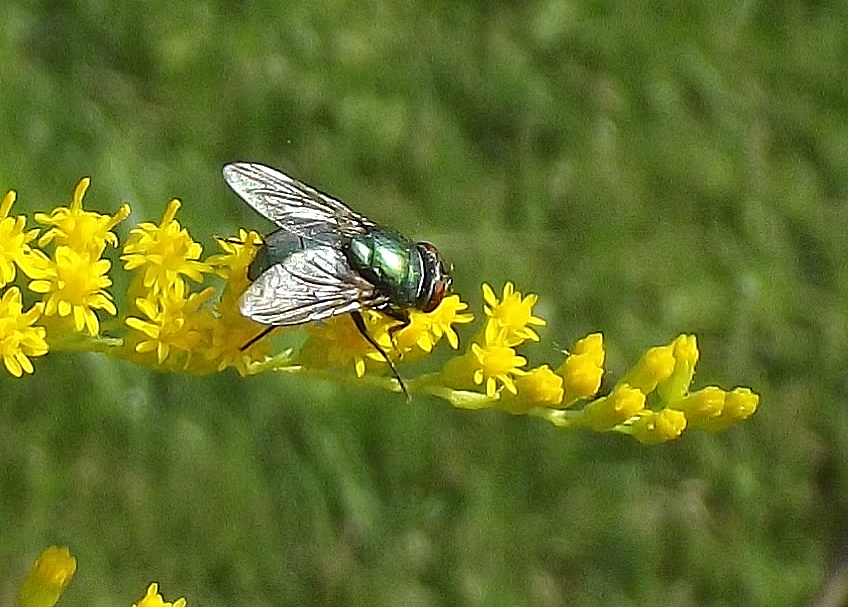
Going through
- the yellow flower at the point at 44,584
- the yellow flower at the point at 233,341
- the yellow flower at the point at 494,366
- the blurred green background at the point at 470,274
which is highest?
the yellow flower at the point at 233,341

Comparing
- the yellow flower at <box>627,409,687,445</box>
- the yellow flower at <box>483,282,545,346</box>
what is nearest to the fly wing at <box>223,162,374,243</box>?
the yellow flower at <box>483,282,545,346</box>

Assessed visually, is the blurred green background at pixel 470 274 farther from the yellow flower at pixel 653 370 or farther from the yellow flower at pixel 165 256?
the yellow flower at pixel 653 370

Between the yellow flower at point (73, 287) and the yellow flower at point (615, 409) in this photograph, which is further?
the yellow flower at point (615, 409)

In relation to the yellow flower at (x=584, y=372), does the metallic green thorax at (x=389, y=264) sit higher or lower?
higher

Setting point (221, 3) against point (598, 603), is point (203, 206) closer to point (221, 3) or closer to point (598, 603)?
point (221, 3)

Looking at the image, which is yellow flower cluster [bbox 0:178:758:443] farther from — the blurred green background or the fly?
the blurred green background

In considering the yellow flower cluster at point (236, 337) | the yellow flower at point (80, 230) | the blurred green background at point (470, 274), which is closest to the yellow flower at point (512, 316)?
the yellow flower cluster at point (236, 337)

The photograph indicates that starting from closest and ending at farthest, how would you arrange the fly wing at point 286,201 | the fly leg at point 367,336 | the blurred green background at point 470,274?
the fly leg at point 367,336 < the fly wing at point 286,201 < the blurred green background at point 470,274

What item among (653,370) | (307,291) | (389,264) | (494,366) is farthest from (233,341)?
(653,370)
